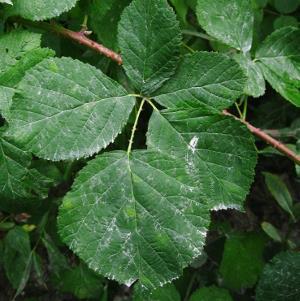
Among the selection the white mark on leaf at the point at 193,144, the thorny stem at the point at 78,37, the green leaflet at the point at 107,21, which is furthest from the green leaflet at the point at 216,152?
the green leaflet at the point at 107,21

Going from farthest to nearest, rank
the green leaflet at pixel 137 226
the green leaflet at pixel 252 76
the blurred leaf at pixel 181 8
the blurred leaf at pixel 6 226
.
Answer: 1. the blurred leaf at pixel 6 226
2. the blurred leaf at pixel 181 8
3. the green leaflet at pixel 252 76
4. the green leaflet at pixel 137 226

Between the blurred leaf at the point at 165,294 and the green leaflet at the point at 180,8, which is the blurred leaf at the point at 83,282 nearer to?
the blurred leaf at the point at 165,294

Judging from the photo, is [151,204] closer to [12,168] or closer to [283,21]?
[12,168]

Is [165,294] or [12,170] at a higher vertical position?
[12,170]

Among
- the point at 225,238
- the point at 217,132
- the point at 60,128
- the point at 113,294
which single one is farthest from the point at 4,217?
the point at 217,132

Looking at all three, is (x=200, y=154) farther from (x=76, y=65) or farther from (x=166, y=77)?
(x=76, y=65)

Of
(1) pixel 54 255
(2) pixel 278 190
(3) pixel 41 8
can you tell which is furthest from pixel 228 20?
(1) pixel 54 255
